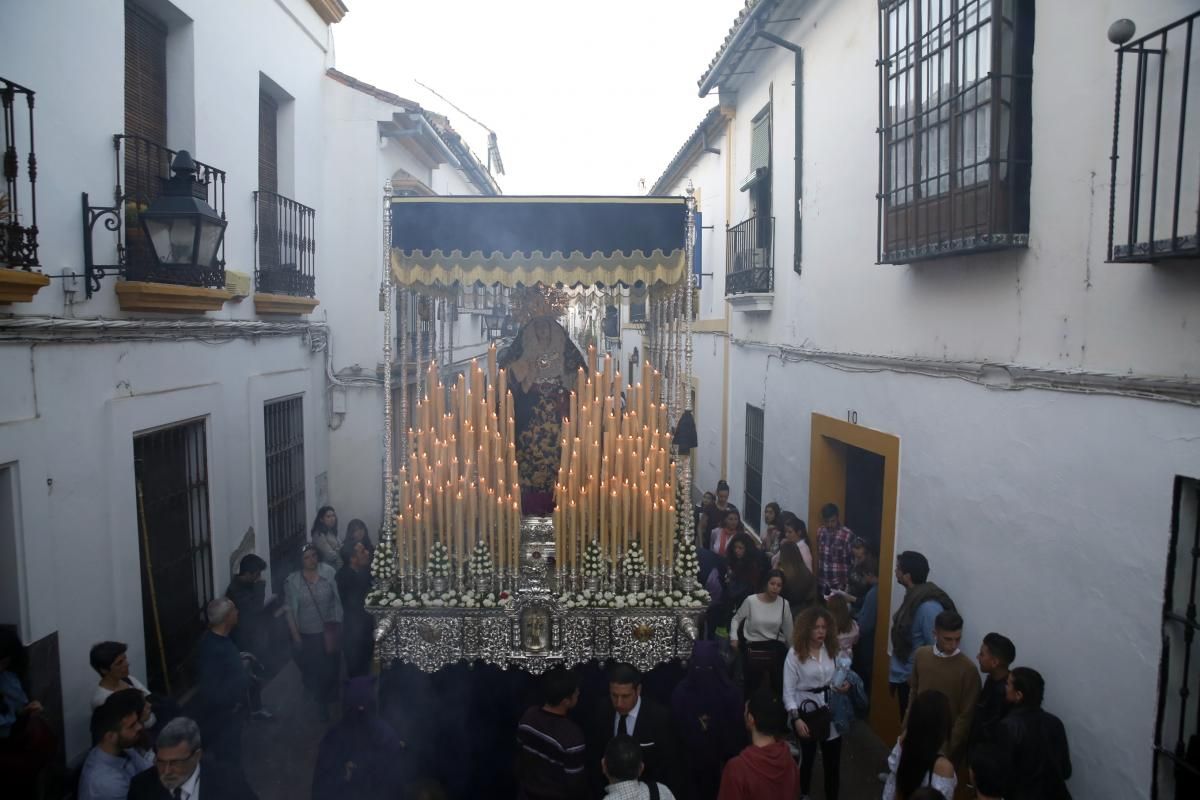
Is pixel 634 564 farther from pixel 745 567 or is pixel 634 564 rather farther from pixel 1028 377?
pixel 1028 377

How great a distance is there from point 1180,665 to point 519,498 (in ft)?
10.9

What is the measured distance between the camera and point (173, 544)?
19.6ft

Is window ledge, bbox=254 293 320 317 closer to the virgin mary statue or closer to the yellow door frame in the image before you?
the virgin mary statue

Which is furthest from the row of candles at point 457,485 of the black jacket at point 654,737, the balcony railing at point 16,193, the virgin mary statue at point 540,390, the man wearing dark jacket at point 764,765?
the balcony railing at point 16,193

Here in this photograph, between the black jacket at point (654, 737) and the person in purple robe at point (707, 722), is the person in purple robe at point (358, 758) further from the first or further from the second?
the person in purple robe at point (707, 722)

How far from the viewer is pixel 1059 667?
3889mm

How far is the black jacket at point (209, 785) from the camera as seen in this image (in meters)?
3.18

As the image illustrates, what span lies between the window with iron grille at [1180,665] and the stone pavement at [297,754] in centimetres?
197

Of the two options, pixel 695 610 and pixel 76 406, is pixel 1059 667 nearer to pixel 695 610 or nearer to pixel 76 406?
pixel 695 610

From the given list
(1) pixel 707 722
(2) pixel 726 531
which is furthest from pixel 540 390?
(1) pixel 707 722

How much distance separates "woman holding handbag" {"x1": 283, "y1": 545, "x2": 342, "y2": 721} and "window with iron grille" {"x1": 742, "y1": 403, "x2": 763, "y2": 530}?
4.77 metres

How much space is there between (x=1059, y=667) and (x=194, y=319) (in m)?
5.56

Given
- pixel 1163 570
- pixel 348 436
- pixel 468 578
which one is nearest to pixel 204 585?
pixel 468 578

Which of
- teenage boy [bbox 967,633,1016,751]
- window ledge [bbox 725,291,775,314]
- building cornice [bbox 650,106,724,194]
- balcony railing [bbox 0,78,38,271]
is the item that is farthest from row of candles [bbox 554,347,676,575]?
building cornice [bbox 650,106,724,194]
